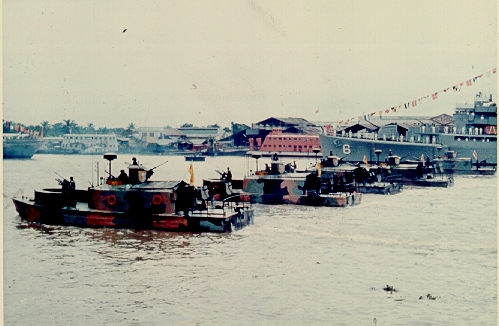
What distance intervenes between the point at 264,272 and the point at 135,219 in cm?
444

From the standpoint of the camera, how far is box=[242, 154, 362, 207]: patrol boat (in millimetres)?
19078

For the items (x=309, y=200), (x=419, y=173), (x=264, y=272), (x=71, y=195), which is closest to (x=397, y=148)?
(x=419, y=173)

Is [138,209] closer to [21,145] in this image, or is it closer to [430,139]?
[21,145]

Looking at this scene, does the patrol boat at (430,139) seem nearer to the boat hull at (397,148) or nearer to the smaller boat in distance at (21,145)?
the boat hull at (397,148)

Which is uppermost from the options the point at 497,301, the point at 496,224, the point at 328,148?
the point at 328,148

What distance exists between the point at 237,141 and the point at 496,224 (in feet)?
24.3

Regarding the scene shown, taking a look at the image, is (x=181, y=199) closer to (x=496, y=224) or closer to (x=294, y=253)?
(x=294, y=253)

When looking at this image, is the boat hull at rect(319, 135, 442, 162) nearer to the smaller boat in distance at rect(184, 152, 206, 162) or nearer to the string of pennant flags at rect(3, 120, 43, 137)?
the smaller boat in distance at rect(184, 152, 206, 162)

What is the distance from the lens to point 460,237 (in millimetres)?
13578

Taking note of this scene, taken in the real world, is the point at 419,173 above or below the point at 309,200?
above

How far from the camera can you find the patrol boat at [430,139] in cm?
1798

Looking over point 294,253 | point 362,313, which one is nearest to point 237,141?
point 294,253

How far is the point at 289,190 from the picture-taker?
1933 cm

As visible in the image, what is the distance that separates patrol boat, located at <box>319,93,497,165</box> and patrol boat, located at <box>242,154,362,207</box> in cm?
151
